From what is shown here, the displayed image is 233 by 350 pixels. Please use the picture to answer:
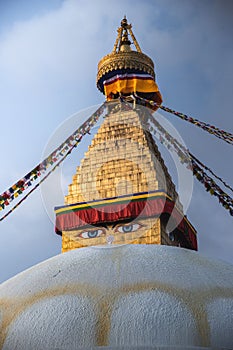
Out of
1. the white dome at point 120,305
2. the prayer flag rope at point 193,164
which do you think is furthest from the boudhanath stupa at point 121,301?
the prayer flag rope at point 193,164

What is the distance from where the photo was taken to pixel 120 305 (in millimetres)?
2664

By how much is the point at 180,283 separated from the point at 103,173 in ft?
24.7

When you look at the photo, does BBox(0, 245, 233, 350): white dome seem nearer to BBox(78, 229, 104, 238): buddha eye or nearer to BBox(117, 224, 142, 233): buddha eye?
BBox(117, 224, 142, 233): buddha eye

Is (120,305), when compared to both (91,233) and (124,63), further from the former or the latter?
(124,63)

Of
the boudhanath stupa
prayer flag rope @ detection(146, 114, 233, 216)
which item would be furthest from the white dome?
prayer flag rope @ detection(146, 114, 233, 216)

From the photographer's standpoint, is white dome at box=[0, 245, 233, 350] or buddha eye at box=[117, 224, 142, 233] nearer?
white dome at box=[0, 245, 233, 350]

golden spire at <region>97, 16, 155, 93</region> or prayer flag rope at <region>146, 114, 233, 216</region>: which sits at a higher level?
golden spire at <region>97, 16, 155, 93</region>

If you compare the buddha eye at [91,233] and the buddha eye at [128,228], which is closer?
the buddha eye at [128,228]

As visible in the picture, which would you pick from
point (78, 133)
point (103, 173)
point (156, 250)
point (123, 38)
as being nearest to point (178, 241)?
point (103, 173)

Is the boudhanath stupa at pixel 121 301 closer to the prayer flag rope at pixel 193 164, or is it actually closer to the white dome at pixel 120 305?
the white dome at pixel 120 305

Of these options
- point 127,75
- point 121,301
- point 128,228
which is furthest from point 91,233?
point 121,301

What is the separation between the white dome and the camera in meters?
2.55

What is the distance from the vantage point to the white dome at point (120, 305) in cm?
255

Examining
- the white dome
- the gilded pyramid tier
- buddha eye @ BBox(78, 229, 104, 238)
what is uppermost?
the gilded pyramid tier
